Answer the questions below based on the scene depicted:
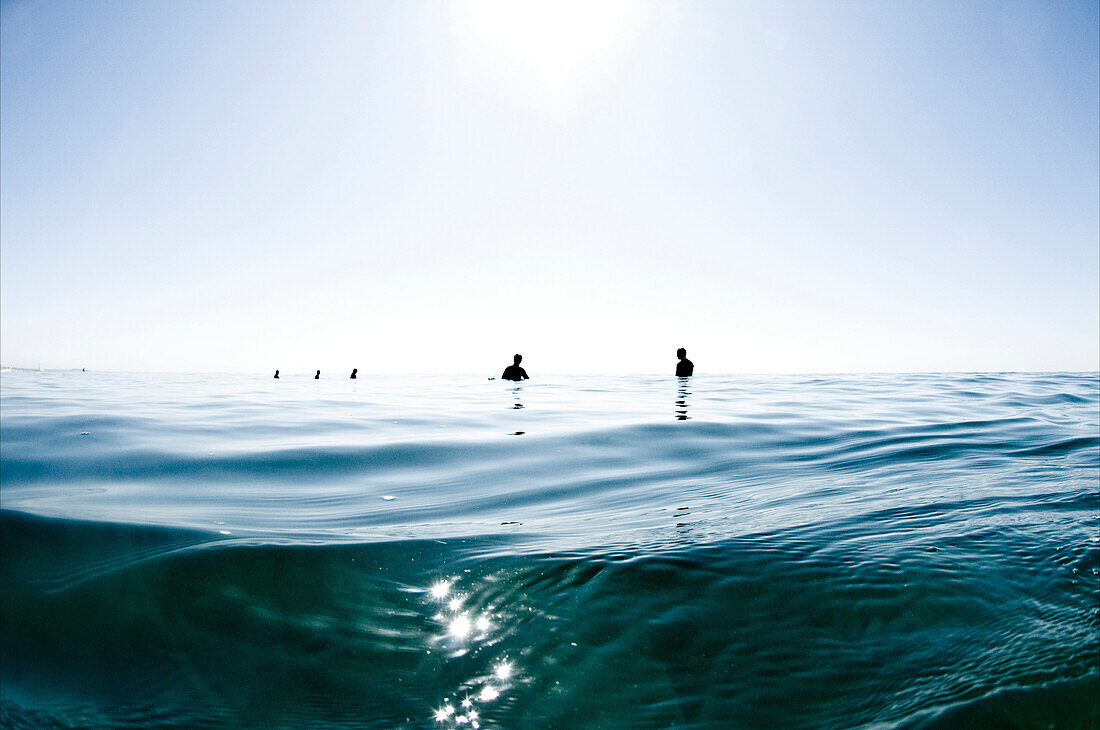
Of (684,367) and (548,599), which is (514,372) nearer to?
(684,367)

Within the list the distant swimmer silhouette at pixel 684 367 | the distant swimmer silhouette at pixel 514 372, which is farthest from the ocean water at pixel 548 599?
the distant swimmer silhouette at pixel 684 367

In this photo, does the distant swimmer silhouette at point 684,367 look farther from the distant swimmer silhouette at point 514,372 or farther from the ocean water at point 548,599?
the ocean water at point 548,599

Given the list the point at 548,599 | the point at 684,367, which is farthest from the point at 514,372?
the point at 548,599

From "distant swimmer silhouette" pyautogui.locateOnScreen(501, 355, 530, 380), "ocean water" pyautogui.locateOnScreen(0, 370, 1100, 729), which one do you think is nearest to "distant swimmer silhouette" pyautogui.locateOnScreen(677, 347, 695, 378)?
"distant swimmer silhouette" pyautogui.locateOnScreen(501, 355, 530, 380)

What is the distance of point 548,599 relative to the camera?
84.6 inches

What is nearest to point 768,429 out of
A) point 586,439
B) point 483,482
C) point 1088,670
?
point 586,439

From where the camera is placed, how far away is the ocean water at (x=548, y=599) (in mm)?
1594

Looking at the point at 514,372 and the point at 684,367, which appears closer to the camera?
the point at 514,372

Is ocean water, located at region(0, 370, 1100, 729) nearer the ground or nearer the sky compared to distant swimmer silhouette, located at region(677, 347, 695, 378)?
nearer the ground

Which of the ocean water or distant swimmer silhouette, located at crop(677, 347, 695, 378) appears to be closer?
the ocean water

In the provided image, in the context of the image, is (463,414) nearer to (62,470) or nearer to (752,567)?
(62,470)

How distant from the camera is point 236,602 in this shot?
2119mm

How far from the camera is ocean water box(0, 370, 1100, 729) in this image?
1594mm

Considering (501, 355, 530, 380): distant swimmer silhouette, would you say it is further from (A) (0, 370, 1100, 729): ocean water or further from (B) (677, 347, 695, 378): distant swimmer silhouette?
(A) (0, 370, 1100, 729): ocean water
